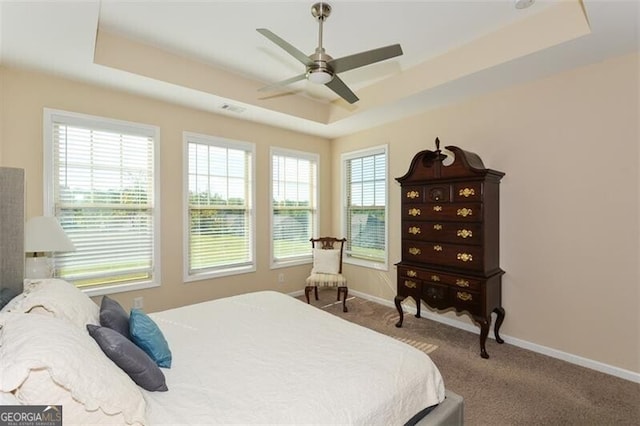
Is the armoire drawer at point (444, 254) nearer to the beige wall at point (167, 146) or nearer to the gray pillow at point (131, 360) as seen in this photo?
the beige wall at point (167, 146)

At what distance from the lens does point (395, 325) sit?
3.75 metres

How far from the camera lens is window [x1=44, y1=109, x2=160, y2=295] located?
3.09 meters

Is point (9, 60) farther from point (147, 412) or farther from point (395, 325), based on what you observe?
point (395, 325)

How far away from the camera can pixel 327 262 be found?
4.52 m

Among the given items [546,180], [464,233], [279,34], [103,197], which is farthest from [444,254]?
Answer: [103,197]

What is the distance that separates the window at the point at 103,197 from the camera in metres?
3.09

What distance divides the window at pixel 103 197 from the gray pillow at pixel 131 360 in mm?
2340

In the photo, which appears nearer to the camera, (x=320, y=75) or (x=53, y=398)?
(x=53, y=398)

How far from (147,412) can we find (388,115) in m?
3.92

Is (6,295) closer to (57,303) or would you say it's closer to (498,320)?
(57,303)

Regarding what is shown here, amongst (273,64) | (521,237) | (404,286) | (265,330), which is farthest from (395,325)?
(273,64)

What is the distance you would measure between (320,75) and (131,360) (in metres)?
1.91

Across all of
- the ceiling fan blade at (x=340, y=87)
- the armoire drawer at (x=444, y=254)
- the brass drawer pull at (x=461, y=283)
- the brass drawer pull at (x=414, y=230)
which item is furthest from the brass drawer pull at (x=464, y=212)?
the ceiling fan blade at (x=340, y=87)

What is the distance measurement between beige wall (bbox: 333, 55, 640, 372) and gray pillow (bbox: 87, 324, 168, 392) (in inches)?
130
